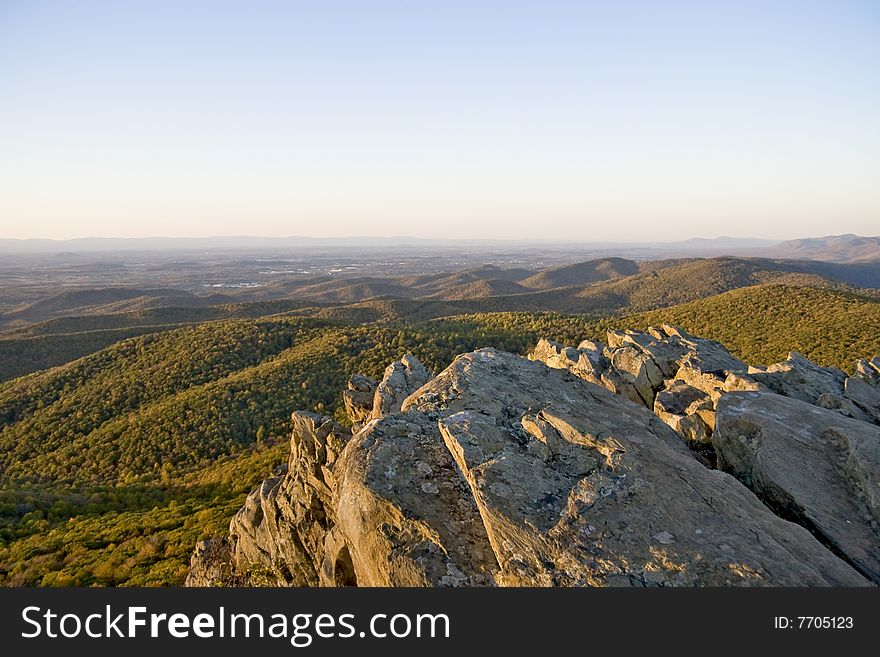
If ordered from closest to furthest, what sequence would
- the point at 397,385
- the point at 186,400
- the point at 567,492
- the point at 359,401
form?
the point at 567,492 → the point at 397,385 → the point at 359,401 → the point at 186,400

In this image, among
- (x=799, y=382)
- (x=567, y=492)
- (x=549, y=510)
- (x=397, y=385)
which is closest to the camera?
(x=549, y=510)

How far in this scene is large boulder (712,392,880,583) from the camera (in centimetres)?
841

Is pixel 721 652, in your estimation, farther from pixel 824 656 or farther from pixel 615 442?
pixel 615 442

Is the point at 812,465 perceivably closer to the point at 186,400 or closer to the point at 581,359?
the point at 581,359

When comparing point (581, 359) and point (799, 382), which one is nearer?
point (799, 382)

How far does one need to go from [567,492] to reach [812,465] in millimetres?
6642

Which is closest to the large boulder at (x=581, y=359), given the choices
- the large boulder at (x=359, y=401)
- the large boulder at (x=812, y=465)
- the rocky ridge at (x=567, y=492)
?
the rocky ridge at (x=567, y=492)

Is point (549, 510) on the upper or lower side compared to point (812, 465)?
upper

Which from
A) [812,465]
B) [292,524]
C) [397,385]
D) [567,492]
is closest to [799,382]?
[812,465]

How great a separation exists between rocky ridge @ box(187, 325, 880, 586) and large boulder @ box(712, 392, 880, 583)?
0.03m

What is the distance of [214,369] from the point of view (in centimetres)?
5131

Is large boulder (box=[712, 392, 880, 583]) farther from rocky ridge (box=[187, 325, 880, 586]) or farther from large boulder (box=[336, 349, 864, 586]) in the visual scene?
large boulder (box=[336, 349, 864, 586])

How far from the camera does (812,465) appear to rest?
983 centimetres

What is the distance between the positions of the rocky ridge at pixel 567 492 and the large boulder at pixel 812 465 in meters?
0.03
